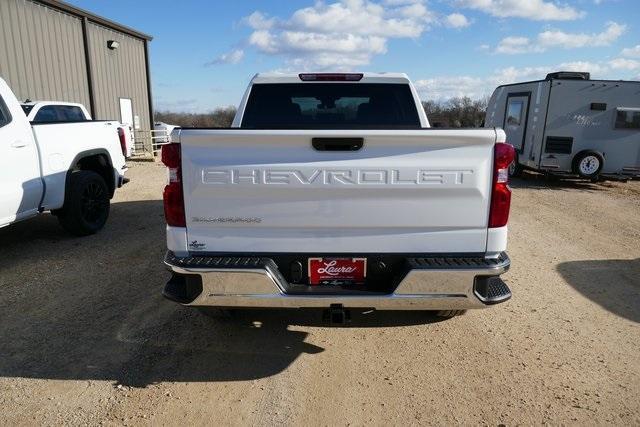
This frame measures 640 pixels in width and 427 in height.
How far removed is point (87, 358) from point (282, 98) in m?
2.75

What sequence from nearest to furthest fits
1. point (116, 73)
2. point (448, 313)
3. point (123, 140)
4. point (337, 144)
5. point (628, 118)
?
point (337, 144) → point (448, 313) → point (123, 140) → point (628, 118) → point (116, 73)

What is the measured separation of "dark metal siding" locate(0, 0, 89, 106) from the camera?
13211 millimetres

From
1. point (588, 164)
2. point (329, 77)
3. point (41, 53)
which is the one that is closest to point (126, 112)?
point (41, 53)

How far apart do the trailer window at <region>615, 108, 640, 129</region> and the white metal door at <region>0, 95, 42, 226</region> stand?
40.9 feet

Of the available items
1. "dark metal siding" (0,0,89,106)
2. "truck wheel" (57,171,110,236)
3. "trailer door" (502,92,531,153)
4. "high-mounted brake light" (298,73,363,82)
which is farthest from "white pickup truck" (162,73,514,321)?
"dark metal siding" (0,0,89,106)

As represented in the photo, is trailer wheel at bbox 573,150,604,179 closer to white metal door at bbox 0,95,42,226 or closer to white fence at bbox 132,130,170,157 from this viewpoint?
white metal door at bbox 0,95,42,226

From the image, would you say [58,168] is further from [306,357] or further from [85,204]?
[306,357]

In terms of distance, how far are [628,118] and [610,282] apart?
340 inches

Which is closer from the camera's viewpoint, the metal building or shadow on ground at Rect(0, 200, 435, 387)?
shadow on ground at Rect(0, 200, 435, 387)

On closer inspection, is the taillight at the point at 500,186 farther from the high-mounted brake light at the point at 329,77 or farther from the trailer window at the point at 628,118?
the trailer window at the point at 628,118

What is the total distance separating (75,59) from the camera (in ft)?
53.8

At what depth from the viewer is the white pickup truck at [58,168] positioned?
4945mm

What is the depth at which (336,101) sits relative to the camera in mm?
4621

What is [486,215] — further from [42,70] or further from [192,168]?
[42,70]
